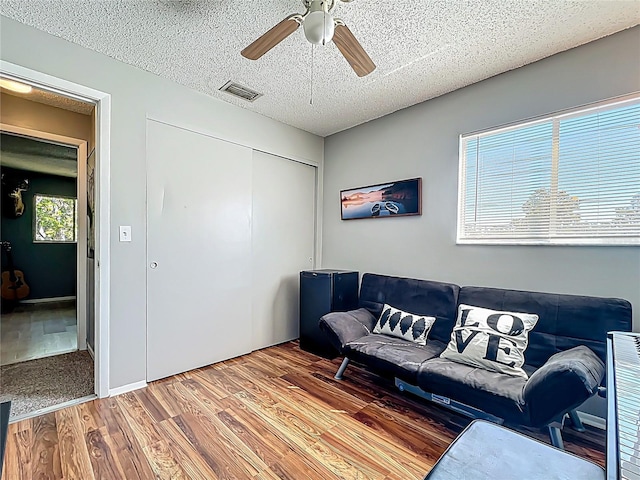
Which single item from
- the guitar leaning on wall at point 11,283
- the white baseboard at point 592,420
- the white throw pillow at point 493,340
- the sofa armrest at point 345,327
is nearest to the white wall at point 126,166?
the sofa armrest at point 345,327

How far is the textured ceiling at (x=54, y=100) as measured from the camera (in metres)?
2.60

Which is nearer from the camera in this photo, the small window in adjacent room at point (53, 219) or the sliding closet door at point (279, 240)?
the sliding closet door at point (279, 240)

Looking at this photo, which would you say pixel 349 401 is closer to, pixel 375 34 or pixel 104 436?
pixel 104 436

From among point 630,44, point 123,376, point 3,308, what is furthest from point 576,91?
point 3,308

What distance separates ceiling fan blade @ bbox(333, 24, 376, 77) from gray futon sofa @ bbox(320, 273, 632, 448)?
1786mm

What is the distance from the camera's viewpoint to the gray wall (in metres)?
5.33

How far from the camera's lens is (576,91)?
206cm

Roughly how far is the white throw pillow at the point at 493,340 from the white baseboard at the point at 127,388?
2.31 meters

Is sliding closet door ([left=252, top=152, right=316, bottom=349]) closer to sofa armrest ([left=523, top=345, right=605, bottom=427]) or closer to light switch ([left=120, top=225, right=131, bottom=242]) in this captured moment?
light switch ([left=120, top=225, right=131, bottom=242])

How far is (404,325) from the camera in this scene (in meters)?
2.51

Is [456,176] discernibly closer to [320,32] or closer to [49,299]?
[320,32]

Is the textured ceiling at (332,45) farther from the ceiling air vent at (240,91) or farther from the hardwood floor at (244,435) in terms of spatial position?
the hardwood floor at (244,435)

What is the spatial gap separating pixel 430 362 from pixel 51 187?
707 cm

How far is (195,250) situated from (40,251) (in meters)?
4.92
